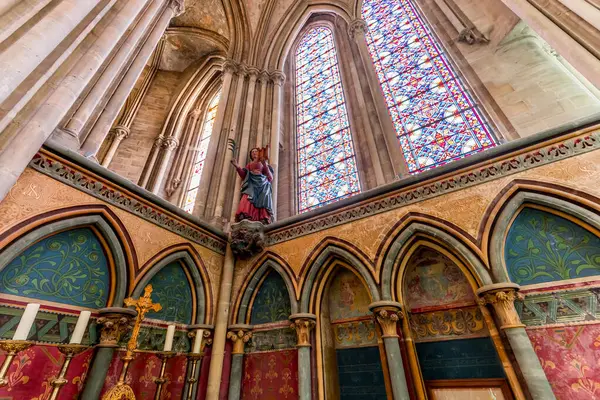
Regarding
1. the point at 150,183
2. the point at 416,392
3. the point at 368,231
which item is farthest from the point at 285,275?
the point at 150,183

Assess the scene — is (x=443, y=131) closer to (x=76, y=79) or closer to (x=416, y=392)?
(x=416, y=392)

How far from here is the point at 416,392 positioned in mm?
2809

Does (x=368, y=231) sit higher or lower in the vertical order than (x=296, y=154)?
lower

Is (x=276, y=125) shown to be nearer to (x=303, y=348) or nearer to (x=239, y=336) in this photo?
Result: (x=239, y=336)

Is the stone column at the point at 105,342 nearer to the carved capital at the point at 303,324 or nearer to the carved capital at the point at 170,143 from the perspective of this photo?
the carved capital at the point at 303,324

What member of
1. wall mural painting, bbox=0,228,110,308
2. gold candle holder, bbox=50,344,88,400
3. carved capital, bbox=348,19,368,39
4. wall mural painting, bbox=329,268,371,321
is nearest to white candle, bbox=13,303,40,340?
gold candle holder, bbox=50,344,88,400

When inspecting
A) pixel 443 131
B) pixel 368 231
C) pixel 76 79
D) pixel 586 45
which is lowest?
pixel 368 231

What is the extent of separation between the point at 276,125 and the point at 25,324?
5.82 m

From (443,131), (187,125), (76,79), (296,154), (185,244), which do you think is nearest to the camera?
(76,79)

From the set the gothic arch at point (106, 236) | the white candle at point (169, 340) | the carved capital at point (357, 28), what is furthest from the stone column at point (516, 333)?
the carved capital at point (357, 28)

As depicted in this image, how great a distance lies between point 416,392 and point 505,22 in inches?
238

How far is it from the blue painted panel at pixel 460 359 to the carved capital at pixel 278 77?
23.5 feet

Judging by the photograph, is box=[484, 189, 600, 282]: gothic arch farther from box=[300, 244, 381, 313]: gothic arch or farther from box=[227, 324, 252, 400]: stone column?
box=[227, 324, 252, 400]: stone column

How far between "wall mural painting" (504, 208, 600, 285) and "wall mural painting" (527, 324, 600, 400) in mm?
453
